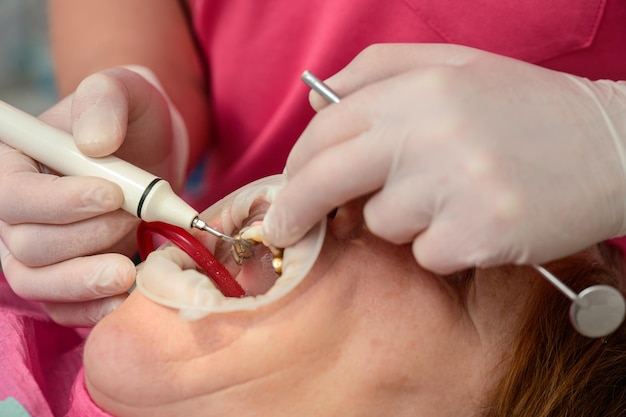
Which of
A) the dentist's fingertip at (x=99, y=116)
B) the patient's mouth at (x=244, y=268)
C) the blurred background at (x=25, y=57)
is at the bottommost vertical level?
the blurred background at (x=25, y=57)

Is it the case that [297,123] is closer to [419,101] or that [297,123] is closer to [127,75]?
[127,75]

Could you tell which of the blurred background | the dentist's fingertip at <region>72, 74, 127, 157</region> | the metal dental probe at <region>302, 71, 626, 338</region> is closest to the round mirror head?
the metal dental probe at <region>302, 71, 626, 338</region>

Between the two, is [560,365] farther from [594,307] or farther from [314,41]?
[314,41]

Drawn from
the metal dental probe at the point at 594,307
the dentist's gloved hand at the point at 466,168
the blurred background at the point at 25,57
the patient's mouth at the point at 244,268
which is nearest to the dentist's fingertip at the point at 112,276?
the patient's mouth at the point at 244,268

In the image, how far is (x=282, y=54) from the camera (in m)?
1.48

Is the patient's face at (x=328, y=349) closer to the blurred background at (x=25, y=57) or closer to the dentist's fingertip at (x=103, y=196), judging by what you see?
the dentist's fingertip at (x=103, y=196)

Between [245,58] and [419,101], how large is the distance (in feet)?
2.51

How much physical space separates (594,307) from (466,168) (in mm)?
240

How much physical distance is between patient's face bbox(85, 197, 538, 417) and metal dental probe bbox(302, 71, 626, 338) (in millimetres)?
193

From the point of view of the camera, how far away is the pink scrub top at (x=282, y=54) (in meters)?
1.15

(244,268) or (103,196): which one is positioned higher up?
(103,196)

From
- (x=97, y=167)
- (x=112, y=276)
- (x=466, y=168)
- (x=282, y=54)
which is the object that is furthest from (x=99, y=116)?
(x=466, y=168)

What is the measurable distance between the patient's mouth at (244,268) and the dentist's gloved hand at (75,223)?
0.15m

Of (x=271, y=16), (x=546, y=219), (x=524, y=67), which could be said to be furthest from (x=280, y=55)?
(x=546, y=219)
